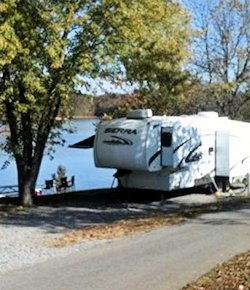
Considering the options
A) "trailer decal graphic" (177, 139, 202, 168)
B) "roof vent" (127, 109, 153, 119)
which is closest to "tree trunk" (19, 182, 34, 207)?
"roof vent" (127, 109, 153, 119)

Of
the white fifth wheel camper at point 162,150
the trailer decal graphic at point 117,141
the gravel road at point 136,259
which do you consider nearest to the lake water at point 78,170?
the white fifth wheel camper at point 162,150

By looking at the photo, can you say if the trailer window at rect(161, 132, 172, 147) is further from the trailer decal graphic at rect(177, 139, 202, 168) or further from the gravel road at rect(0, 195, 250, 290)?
the gravel road at rect(0, 195, 250, 290)

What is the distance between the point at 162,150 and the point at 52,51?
6.21 m

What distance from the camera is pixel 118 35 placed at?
52.5 ft

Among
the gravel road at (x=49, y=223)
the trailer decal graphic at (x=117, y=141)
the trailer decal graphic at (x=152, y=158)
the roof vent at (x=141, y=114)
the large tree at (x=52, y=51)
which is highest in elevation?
the large tree at (x=52, y=51)

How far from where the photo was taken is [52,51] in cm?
1448

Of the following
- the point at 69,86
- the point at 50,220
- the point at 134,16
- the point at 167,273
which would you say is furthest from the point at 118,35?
the point at 167,273

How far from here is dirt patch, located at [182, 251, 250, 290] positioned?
6926mm

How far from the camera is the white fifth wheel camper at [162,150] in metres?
19.3

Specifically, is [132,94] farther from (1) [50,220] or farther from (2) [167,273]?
(2) [167,273]

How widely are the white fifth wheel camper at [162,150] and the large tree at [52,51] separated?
2.08m

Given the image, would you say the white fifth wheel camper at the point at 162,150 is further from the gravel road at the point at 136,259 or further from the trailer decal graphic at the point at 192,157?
the gravel road at the point at 136,259

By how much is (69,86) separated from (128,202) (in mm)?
4973

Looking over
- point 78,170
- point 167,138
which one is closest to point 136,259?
point 167,138
